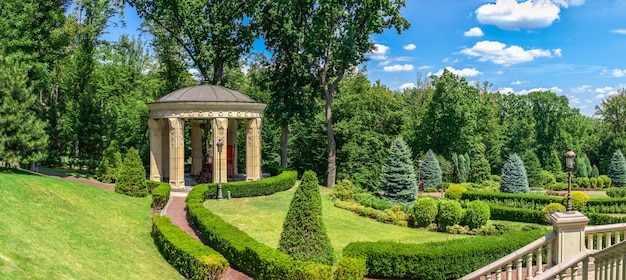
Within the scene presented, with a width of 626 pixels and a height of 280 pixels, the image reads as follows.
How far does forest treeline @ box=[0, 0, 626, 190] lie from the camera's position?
26.8 meters

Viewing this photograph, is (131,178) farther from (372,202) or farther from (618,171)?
(618,171)

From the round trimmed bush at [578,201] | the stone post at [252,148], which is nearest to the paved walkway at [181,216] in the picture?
the stone post at [252,148]

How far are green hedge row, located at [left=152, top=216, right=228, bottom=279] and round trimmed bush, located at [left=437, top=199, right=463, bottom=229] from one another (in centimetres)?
1191

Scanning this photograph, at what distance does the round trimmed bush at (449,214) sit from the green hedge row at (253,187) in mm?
11060

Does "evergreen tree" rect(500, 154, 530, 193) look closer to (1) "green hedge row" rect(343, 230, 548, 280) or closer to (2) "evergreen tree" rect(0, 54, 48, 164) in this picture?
(1) "green hedge row" rect(343, 230, 548, 280)

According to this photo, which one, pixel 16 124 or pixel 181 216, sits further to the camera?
pixel 181 216

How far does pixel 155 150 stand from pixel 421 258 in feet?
70.1

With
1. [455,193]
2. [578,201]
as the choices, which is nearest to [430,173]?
[455,193]

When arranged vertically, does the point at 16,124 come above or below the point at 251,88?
below

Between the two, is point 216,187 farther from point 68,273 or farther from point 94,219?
point 68,273

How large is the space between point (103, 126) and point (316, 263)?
27.3m

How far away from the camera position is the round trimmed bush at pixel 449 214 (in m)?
20.9

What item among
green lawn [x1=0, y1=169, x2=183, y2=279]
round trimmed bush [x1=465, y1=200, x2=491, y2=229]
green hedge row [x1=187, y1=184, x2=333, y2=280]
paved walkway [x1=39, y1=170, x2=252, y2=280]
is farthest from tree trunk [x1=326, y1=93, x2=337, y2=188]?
green hedge row [x1=187, y1=184, x2=333, y2=280]

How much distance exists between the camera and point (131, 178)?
24.0m
